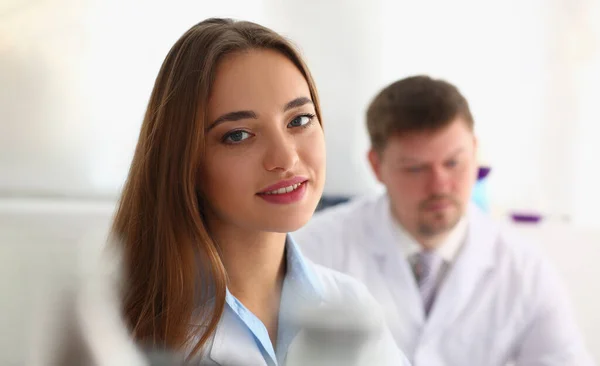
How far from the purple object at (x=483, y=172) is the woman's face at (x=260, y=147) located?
7.7 inches

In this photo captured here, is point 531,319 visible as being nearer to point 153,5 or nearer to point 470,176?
point 470,176

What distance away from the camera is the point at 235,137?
40 centimetres

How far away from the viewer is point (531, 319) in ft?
1.88

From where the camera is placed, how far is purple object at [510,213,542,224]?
584 mm

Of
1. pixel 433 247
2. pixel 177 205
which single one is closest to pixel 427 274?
pixel 433 247

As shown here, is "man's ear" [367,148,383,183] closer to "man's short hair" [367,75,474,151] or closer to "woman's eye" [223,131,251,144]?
"man's short hair" [367,75,474,151]

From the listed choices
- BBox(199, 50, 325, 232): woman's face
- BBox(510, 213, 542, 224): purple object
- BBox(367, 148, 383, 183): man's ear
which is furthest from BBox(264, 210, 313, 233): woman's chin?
BBox(510, 213, 542, 224): purple object

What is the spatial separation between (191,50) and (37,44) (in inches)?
4.9

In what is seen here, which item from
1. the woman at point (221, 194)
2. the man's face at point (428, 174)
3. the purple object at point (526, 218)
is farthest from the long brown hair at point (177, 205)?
the purple object at point (526, 218)

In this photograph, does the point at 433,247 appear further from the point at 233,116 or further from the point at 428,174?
the point at 233,116

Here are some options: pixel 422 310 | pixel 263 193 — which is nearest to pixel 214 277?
pixel 263 193

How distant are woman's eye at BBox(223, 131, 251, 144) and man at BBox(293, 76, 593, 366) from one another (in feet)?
0.35

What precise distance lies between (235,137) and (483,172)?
25 centimetres

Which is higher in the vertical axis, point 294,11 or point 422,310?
point 294,11
